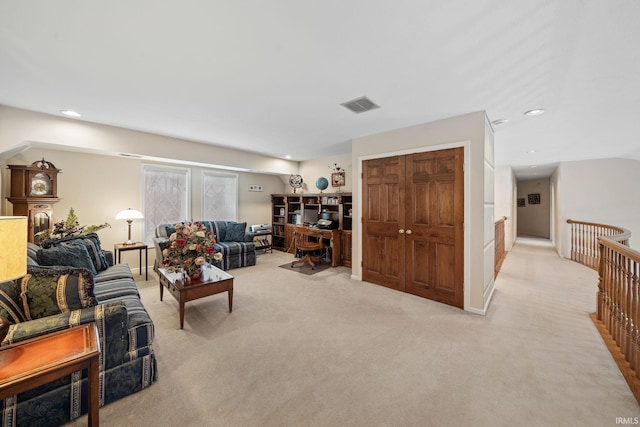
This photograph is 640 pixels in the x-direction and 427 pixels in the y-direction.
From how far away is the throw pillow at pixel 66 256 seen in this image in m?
2.30

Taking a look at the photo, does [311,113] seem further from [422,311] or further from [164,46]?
[422,311]

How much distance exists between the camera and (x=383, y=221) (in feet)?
12.8

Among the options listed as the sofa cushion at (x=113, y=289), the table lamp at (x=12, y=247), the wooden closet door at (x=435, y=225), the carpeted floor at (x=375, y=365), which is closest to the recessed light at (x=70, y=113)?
the sofa cushion at (x=113, y=289)

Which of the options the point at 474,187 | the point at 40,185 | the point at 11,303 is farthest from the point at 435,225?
the point at 40,185

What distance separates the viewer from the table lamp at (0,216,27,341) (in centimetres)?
109

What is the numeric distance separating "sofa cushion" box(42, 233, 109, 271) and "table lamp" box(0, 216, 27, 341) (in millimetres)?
2192

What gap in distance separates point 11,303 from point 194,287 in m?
1.28

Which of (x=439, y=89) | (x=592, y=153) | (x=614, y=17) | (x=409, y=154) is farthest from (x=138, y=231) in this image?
(x=592, y=153)

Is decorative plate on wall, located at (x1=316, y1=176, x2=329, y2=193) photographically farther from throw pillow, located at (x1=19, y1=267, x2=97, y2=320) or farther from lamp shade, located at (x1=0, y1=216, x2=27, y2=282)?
lamp shade, located at (x1=0, y1=216, x2=27, y2=282)

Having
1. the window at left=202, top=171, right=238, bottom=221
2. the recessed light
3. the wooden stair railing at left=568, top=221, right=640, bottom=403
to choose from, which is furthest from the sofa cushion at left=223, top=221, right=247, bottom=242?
the wooden stair railing at left=568, top=221, right=640, bottom=403

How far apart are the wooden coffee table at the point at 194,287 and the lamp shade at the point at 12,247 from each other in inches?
59.0

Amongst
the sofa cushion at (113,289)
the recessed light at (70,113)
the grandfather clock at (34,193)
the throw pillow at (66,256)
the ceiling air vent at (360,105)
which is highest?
the recessed light at (70,113)

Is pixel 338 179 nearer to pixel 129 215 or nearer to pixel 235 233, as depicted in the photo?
pixel 235 233

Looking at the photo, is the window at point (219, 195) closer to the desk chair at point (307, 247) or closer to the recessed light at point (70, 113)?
the desk chair at point (307, 247)
